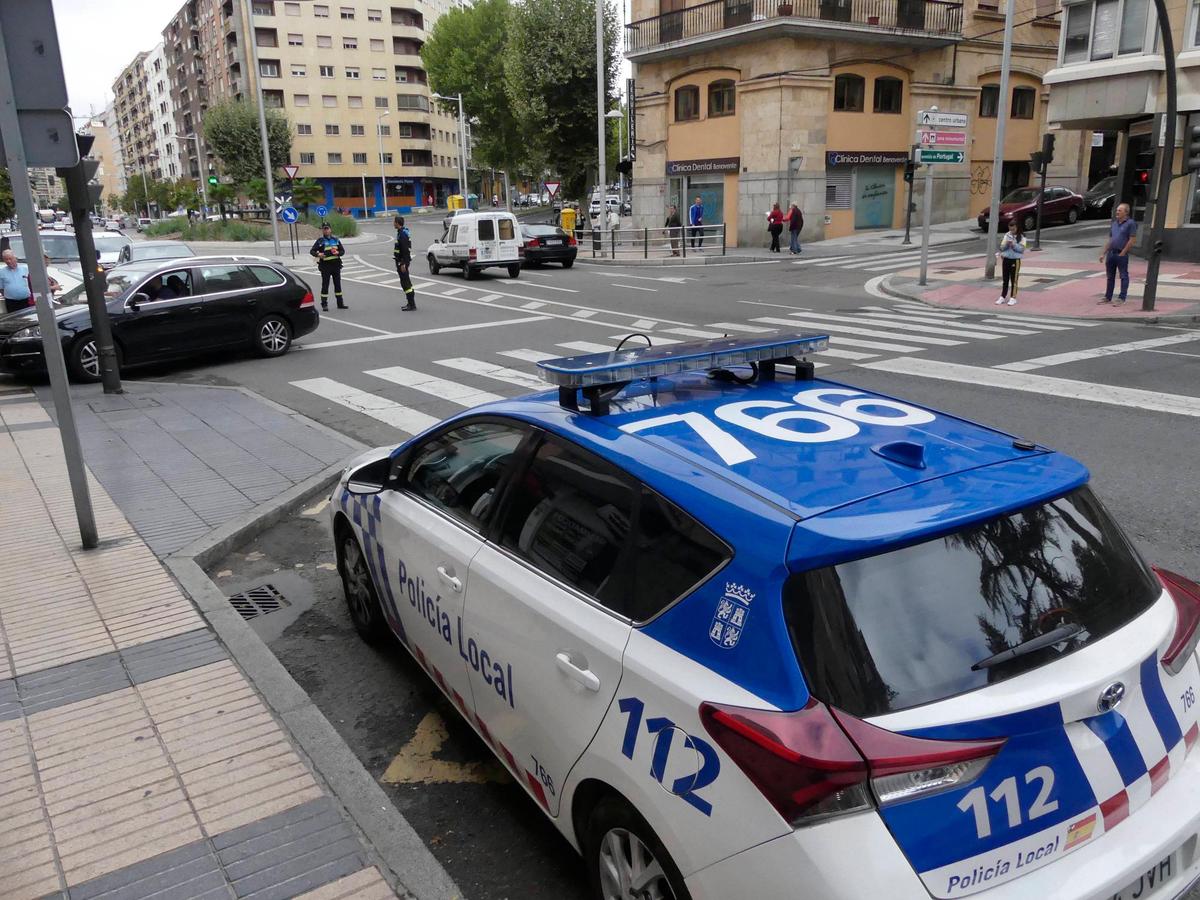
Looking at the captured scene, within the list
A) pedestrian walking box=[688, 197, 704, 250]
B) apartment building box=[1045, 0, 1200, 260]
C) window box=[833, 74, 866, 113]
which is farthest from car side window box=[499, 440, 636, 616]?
window box=[833, 74, 866, 113]

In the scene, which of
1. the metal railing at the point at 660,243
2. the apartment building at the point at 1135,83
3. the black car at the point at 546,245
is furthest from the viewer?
the metal railing at the point at 660,243

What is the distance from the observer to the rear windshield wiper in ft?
7.39

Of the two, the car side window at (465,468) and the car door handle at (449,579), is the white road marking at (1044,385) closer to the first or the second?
the car side window at (465,468)

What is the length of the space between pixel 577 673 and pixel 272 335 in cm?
1318

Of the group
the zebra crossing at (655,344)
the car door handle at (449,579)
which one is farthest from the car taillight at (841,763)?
the zebra crossing at (655,344)

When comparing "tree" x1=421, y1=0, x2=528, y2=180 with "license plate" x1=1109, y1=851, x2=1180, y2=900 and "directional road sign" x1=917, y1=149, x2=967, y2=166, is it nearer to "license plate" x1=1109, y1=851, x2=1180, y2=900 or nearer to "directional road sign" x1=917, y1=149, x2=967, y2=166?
"directional road sign" x1=917, y1=149, x2=967, y2=166

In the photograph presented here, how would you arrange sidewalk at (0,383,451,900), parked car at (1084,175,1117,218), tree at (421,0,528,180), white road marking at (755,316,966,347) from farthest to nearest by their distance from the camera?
tree at (421,0,528,180), parked car at (1084,175,1117,218), white road marking at (755,316,966,347), sidewalk at (0,383,451,900)

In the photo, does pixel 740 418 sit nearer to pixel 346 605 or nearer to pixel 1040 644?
pixel 1040 644

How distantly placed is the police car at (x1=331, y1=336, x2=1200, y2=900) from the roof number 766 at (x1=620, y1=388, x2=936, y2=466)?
0.7 inches

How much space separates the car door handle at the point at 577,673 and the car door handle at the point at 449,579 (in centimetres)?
78

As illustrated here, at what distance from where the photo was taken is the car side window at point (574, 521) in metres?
2.81

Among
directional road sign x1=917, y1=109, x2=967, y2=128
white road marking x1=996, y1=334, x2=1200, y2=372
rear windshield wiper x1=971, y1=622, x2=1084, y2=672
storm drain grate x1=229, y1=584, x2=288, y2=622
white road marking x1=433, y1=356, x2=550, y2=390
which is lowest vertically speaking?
storm drain grate x1=229, y1=584, x2=288, y2=622

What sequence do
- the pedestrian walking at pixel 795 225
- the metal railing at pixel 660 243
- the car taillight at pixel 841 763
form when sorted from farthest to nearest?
the metal railing at pixel 660 243 → the pedestrian walking at pixel 795 225 → the car taillight at pixel 841 763

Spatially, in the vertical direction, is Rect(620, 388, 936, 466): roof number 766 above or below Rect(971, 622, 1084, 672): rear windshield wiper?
above
